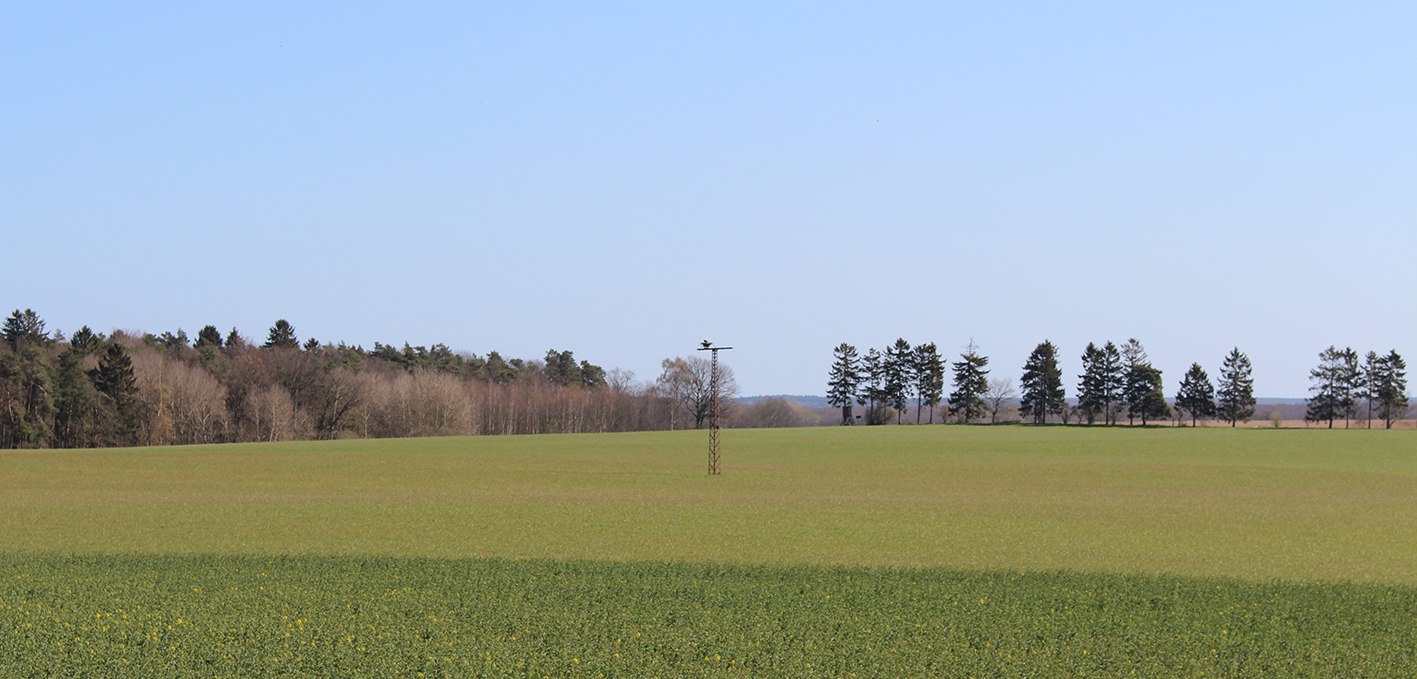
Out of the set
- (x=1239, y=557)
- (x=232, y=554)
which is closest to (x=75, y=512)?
(x=232, y=554)

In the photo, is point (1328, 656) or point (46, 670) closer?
point (46, 670)

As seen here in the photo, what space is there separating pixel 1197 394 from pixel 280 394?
84207 mm

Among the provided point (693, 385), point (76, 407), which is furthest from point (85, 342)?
point (693, 385)

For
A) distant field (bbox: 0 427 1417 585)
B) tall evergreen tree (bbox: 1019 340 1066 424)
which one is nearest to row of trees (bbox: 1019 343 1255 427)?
tall evergreen tree (bbox: 1019 340 1066 424)

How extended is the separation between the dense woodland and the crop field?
5919 cm

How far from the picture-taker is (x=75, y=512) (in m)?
27.3

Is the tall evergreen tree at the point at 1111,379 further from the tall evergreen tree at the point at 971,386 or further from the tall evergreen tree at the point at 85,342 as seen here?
the tall evergreen tree at the point at 85,342

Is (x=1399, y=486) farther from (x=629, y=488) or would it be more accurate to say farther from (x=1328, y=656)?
(x=1328, y=656)

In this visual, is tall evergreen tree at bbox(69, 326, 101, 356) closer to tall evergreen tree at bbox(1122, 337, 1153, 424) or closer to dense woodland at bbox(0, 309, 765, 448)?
dense woodland at bbox(0, 309, 765, 448)

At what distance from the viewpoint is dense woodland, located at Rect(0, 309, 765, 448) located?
94.5 meters

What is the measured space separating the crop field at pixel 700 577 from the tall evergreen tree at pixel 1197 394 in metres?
86.3

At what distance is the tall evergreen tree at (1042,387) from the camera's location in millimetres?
128125

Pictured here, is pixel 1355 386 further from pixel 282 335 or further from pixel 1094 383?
pixel 282 335

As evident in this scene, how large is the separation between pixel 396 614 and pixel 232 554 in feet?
22.6
